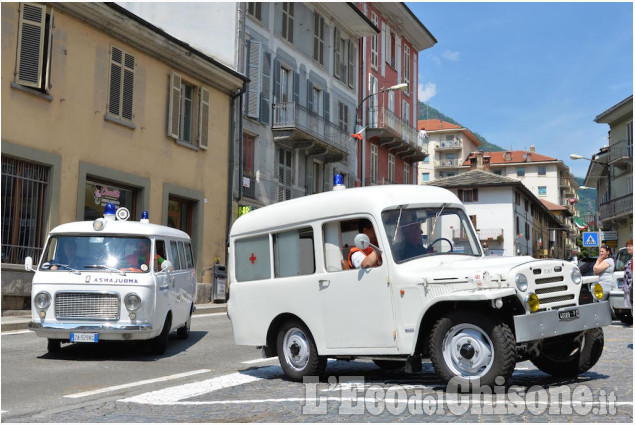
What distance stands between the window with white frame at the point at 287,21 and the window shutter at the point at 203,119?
23.7ft

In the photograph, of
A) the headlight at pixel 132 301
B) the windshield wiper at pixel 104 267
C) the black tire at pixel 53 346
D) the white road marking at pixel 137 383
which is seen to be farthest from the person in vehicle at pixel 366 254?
the black tire at pixel 53 346

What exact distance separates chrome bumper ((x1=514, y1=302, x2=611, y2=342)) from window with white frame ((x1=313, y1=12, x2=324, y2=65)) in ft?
93.4

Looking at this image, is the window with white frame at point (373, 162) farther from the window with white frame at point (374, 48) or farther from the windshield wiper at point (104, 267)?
the windshield wiper at point (104, 267)

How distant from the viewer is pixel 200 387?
8.02 meters

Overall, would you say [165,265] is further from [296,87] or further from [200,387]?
[296,87]

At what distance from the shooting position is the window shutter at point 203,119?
2523cm

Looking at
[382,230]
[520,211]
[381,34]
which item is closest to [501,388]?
[382,230]

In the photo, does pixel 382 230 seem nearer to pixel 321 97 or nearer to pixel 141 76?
pixel 141 76

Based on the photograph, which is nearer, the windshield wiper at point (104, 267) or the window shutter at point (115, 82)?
the windshield wiper at point (104, 267)

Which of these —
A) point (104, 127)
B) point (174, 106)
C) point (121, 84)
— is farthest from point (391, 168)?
point (104, 127)

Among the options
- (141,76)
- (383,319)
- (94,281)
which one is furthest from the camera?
(141,76)

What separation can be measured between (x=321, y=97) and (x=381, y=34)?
1005 cm

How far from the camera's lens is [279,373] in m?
9.22

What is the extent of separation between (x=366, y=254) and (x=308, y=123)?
24.4 metres
